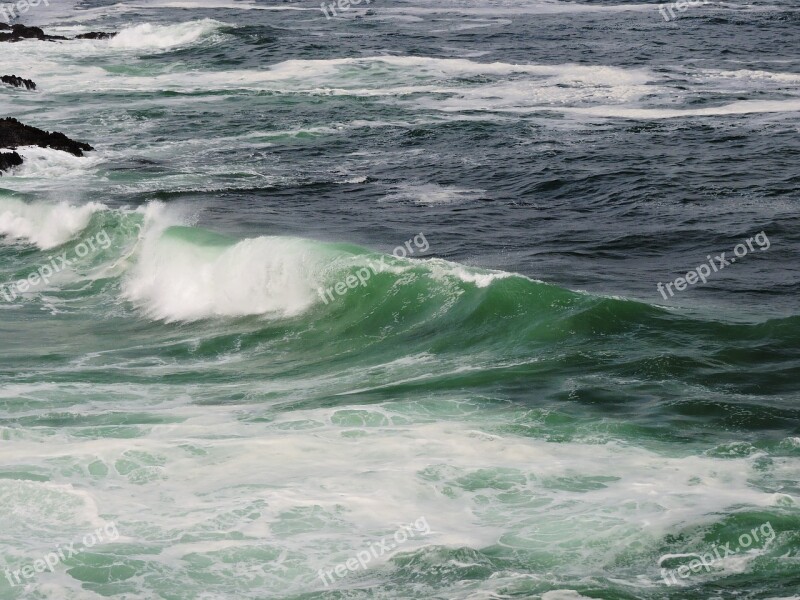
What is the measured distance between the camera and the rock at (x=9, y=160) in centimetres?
2530

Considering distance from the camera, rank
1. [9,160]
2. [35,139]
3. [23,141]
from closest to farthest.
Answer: [9,160], [23,141], [35,139]

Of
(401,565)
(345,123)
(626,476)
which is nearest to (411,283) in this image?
(626,476)

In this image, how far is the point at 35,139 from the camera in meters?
26.9

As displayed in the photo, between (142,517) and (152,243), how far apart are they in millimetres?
10443

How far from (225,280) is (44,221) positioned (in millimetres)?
5449

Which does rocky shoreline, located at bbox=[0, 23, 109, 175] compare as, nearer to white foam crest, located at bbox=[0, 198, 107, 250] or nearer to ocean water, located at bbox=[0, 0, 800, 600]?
ocean water, located at bbox=[0, 0, 800, 600]

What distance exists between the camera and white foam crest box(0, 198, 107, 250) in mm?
20328

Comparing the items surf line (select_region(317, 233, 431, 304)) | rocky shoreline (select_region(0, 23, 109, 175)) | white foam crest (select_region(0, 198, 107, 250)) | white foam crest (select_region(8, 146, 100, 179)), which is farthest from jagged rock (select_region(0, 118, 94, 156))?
surf line (select_region(317, 233, 431, 304))

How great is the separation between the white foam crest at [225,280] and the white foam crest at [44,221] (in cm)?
259

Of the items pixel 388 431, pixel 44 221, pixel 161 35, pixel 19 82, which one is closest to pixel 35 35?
pixel 161 35

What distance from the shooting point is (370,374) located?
13.3 m

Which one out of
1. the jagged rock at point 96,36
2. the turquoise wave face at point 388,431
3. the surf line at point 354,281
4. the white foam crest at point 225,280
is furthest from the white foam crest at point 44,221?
the jagged rock at point 96,36

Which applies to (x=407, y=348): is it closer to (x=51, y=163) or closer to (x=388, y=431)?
(x=388, y=431)

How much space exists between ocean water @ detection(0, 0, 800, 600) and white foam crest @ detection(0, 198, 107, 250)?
6 centimetres
